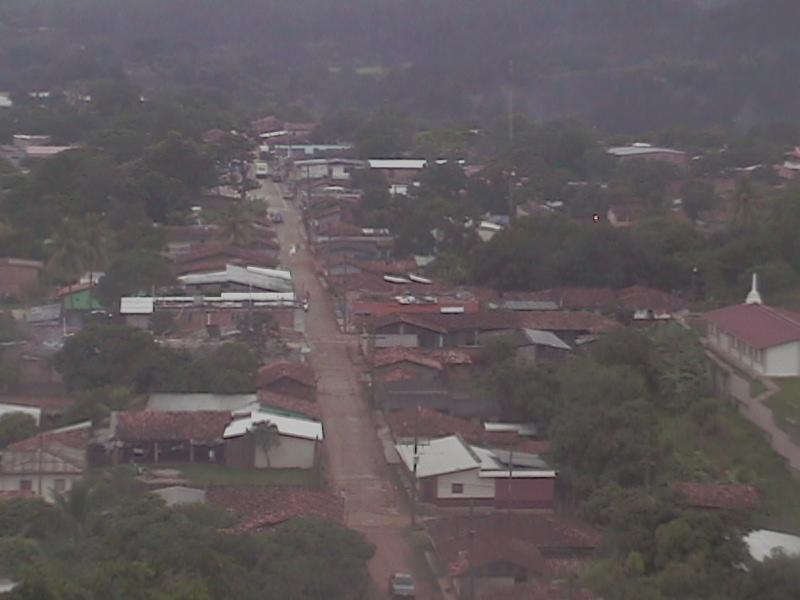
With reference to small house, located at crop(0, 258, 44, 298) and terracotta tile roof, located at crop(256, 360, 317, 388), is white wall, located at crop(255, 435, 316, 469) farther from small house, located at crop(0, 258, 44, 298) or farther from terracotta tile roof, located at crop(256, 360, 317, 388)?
small house, located at crop(0, 258, 44, 298)

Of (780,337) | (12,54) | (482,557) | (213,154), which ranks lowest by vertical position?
(482,557)

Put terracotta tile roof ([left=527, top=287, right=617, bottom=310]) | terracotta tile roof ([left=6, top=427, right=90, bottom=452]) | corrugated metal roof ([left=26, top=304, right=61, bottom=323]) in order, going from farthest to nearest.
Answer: terracotta tile roof ([left=527, top=287, right=617, bottom=310]) → corrugated metal roof ([left=26, top=304, right=61, bottom=323]) → terracotta tile roof ([left=6, top=427, right=90, bottom=452])

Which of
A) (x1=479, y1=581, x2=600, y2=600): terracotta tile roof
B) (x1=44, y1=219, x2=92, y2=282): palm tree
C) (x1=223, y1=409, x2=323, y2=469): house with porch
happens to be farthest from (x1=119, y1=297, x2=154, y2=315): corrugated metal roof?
(x1=479, y1=581, x2=600, y2=600): terracotta tile roof

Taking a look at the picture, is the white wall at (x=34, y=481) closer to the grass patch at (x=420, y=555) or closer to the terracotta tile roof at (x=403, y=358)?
the grass patch at (x=420, y=555)

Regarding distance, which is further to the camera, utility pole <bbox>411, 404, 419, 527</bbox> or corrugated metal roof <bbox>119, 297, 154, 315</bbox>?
corrugated metal roof <bbox>119, 297, 154, 315</bbox>

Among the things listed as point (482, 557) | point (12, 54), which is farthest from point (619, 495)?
point (12, 54)

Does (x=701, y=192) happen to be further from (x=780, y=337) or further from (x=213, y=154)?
(x=780, y=337)
